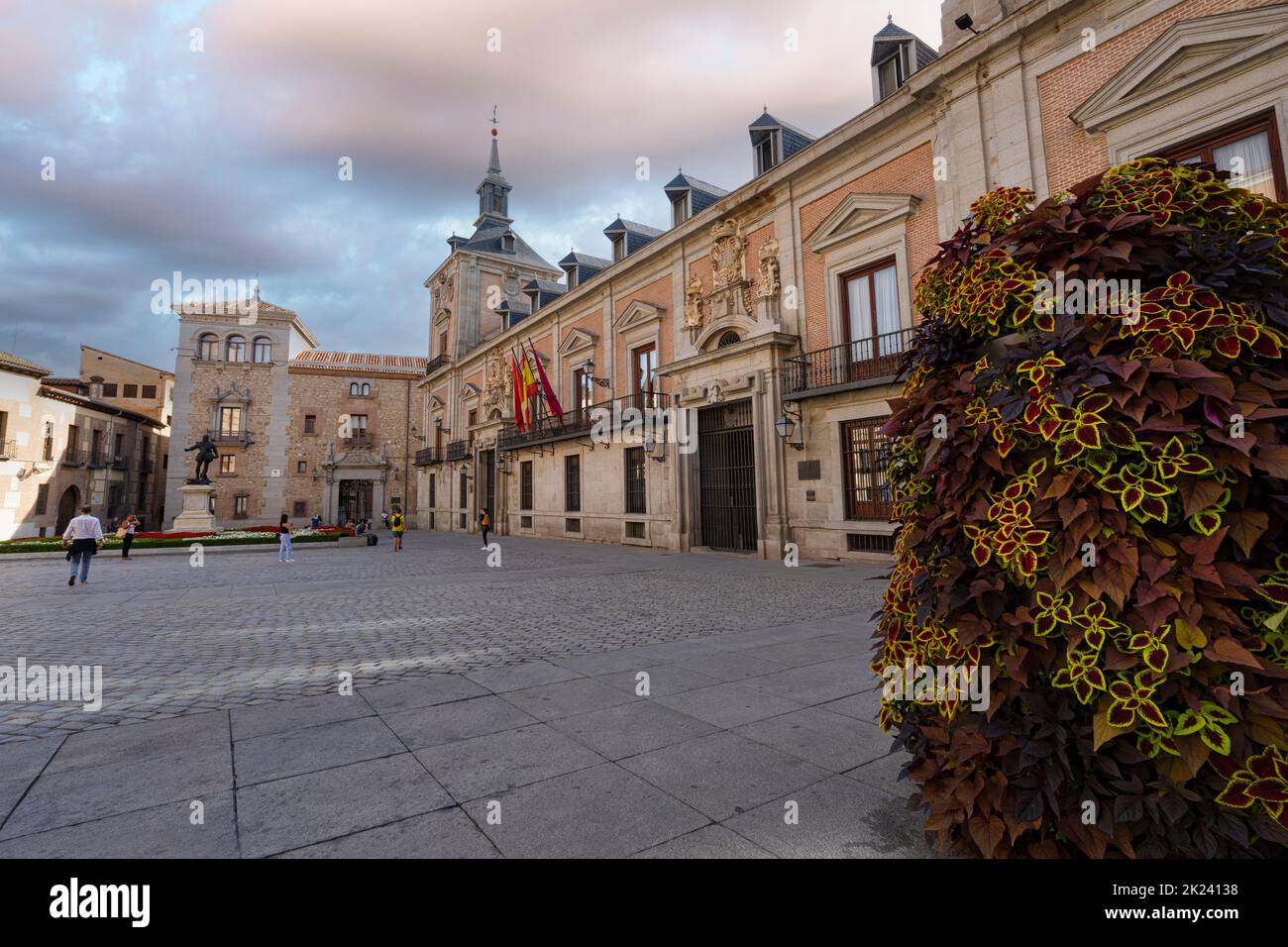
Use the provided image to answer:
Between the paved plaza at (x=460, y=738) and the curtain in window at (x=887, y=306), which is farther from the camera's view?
the curtain in window at (x=887, y=306)

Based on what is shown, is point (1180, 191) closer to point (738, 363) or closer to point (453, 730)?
point (453, 730)

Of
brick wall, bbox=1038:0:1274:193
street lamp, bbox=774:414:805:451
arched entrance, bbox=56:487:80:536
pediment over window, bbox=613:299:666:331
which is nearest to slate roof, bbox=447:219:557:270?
pediment over window, bbox=613:299:666:331

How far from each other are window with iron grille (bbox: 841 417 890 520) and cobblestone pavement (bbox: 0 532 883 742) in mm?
1496

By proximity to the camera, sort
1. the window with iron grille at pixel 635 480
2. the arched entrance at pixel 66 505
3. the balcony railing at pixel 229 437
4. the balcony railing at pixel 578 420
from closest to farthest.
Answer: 1. the balcony railing at pixel 578 420
2. the window with iron grille at pixel 635 480
3. the arched entrance at pixel 66 505
4. the balcony railing at pixel 229 437

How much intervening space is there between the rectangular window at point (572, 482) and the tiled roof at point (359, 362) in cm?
2206

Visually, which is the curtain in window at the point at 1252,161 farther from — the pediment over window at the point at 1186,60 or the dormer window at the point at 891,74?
the dormer window at the point at 891,74

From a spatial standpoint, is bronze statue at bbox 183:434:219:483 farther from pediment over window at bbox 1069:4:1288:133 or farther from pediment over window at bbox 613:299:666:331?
pediment over window at bbox 1069:4:1288:133

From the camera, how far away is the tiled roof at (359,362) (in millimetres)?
41312

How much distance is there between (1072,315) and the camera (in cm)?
192

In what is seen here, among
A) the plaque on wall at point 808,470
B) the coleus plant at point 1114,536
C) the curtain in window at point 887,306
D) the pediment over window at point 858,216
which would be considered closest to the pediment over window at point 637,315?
the pediment over window at point 858,216

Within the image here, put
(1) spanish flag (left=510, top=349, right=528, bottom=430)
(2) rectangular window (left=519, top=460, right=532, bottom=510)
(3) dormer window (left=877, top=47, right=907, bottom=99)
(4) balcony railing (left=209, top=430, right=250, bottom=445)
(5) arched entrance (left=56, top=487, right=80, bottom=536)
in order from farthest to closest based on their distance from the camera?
(4) balcony railing (left=209, top=430, right=250, bottom=445)
(5) arched entrance (left=56, top=487, right=80, bottom=536)
(2) rectangular window (left=519, top=460, right=532, bottom=510)
(1) spanish flag (left=510, top=349, right=528, bottom=430)
(3) dormer window (left=877, top=47, right=907, bottom=99)

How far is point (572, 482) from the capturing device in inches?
950

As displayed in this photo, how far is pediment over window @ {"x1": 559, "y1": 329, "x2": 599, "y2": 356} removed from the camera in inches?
909
